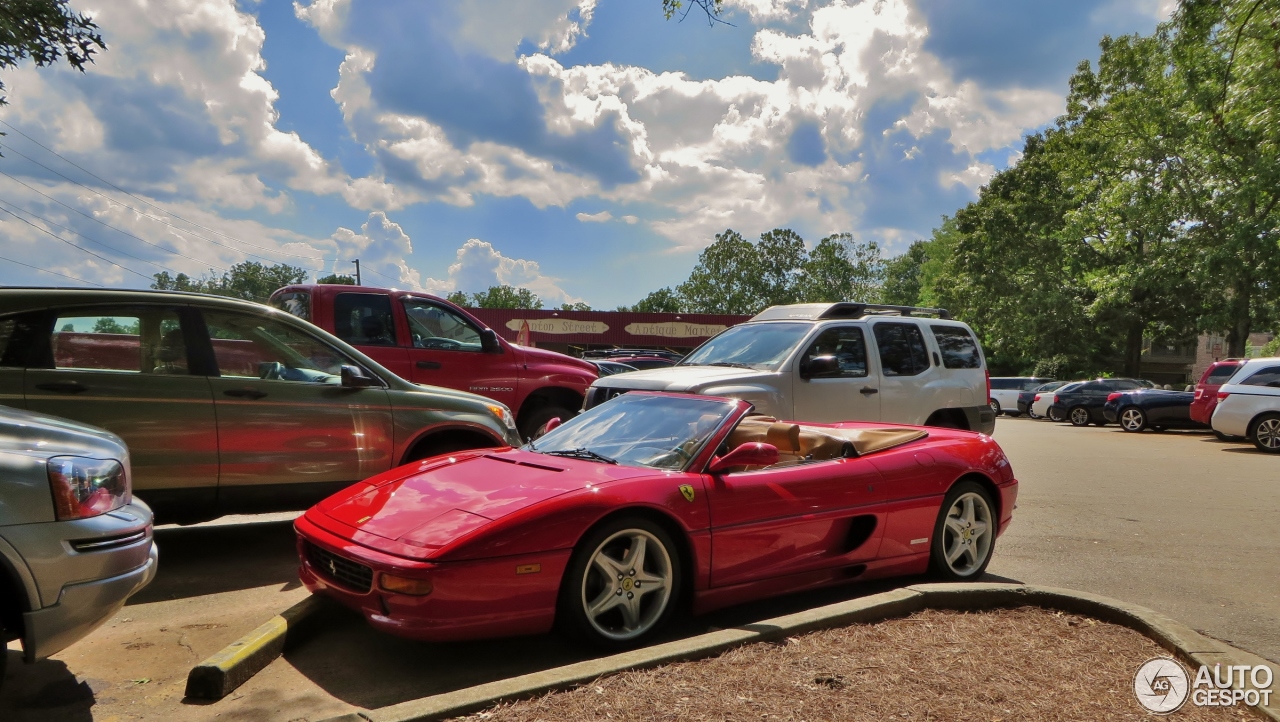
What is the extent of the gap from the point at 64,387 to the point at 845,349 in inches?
258

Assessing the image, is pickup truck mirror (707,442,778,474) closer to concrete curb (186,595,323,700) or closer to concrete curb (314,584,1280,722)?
concrete curb (314,584,1280,722)

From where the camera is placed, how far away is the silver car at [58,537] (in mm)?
2938

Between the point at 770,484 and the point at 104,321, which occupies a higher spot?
the point at 104,321

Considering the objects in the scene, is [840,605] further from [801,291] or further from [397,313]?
[801,291]

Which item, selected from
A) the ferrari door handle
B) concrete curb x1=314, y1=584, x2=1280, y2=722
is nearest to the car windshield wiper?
concrete curb x1=314, y1=584, x2=1280, y2=722

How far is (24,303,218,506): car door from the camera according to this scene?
4.88m

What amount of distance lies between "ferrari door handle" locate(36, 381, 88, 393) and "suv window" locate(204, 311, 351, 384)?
29.5 inches

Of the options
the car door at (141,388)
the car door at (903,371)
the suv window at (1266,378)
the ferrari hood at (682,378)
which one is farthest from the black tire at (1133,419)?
the car door at (141,388)

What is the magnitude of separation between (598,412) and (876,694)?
8.47ft

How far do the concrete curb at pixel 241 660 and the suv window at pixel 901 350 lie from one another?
6.45 metres

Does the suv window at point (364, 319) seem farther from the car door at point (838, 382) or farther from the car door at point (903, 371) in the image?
the car door at point (903, 371)

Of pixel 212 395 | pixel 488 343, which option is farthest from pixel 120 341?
pixel 488 343

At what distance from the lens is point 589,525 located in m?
3.78

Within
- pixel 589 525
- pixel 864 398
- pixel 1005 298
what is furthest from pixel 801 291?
pixel 589 525
